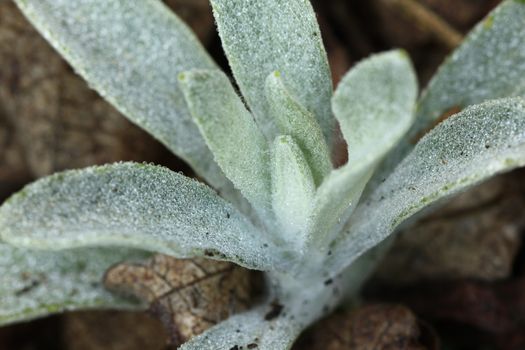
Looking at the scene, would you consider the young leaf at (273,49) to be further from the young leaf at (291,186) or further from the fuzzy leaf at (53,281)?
the fuzzy leaf at (53,281)

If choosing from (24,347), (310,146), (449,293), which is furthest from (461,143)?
(24,347)

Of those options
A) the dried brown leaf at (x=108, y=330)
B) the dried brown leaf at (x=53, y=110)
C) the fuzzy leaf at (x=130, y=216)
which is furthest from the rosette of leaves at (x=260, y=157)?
the dried brown leaf at (x=53, y=110)

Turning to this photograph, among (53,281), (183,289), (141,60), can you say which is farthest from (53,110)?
(183,289)

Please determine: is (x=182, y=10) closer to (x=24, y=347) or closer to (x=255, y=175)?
(x=255, y=175)

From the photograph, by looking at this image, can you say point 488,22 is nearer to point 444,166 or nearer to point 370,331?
point 444,166

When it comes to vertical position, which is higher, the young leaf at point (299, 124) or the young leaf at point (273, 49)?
the young leaf at point (273, 49)
